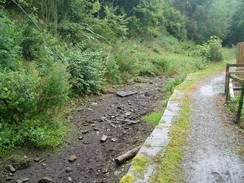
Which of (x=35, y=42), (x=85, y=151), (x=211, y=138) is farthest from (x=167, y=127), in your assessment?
(x=35, y=42)

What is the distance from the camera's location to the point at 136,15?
17797mm

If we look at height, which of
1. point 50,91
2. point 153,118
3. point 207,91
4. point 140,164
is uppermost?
point 50,91

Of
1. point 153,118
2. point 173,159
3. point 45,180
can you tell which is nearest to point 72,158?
point 45,180

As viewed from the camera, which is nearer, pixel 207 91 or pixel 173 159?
pixel 173 159

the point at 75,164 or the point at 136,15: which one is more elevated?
the point at 136,15

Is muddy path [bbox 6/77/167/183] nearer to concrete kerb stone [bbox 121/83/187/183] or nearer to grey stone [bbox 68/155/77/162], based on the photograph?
grey stone [bbox 68/155/77/162]

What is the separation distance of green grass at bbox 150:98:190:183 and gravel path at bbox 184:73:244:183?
3.9 inches

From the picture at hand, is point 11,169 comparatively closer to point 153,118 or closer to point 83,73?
point 153,118

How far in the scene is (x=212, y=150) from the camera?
9.59 feet

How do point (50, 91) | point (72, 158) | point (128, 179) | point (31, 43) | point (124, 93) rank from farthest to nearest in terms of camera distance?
point (124, 93)
point (31, 43)
point (50, 91)
point (72, 158)
point (128, 179)

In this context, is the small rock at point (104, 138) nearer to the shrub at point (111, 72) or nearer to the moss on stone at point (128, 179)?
the moss on stone at point (128, 179)

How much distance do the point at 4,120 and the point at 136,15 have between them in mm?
16487

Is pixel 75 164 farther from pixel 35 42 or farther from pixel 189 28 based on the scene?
pixel 189 28

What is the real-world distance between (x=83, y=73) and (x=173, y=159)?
500 centimetres
